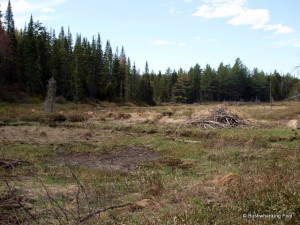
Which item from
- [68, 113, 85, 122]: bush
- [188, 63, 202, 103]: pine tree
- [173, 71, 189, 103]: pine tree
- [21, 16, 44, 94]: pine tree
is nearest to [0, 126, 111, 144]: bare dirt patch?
[68, 113, 85, 122]: bush

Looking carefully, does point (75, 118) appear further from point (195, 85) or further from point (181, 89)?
point (195, 85)

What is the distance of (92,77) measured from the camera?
242 ft

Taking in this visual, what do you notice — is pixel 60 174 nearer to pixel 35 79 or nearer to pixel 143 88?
pixel 35 79

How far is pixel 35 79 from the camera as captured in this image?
6162 cm

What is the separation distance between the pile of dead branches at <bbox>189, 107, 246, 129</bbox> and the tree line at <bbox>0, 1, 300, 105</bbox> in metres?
12.7

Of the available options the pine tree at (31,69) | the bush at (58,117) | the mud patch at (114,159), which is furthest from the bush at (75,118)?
the pine tree at (31,69)

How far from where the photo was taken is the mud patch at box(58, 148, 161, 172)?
48.6 ft

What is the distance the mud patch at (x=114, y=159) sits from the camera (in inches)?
583

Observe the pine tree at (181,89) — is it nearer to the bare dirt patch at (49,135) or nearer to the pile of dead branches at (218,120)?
the pile of dead branches at (218,120)

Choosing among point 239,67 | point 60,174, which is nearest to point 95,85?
point 239,67

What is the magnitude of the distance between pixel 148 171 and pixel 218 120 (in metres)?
15.1

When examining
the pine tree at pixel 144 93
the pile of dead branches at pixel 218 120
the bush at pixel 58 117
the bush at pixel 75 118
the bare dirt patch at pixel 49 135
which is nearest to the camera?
the bare dirt patch at pixel 49 135

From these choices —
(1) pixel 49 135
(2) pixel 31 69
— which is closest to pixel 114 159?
(1) pixel 49 135

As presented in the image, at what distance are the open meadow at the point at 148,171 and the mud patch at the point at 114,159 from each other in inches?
1.7
